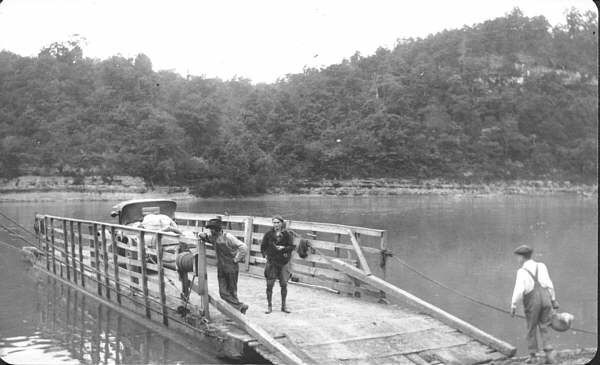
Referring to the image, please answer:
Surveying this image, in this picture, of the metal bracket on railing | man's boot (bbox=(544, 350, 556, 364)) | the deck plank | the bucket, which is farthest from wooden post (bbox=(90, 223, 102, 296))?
the bucket

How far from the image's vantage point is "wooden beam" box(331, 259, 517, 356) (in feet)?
28.8

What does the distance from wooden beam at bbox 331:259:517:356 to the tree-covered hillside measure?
200 feet

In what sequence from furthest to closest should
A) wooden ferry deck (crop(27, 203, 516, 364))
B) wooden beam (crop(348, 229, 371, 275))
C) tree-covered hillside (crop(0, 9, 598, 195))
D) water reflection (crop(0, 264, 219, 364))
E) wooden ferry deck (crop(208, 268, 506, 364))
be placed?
tree-covered hillside (crop(0, 9, 598, 195))
wooden beam (crop(348, 229, 371, 275))
water reflection (crop(0, 264, 219, 364))
wooden ferry deck (crop(27, 203, 516, 364))
wooden ferry deck (crop(208, 268, 506, 364))

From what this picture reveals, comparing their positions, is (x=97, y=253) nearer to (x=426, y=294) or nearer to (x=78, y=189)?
(x=426, y=294)

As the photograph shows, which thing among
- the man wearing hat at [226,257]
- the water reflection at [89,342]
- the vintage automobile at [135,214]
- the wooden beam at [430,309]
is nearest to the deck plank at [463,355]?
the wooden beam at [430,309]

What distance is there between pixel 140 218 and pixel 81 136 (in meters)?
61.4

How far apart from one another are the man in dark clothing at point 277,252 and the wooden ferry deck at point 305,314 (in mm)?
408

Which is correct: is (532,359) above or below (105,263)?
below

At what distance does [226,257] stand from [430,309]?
3.40m

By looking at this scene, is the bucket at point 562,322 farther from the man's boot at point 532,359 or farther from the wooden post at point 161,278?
the wooden post at point 161,278

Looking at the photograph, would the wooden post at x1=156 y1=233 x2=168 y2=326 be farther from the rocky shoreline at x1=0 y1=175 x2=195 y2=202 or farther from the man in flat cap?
the rocky shoreline at x1=0 y1=175 x2=195 y2=202

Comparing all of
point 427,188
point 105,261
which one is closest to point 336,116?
point 427,188

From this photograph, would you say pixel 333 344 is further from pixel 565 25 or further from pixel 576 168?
pixel 565 25

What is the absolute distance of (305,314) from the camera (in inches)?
399
